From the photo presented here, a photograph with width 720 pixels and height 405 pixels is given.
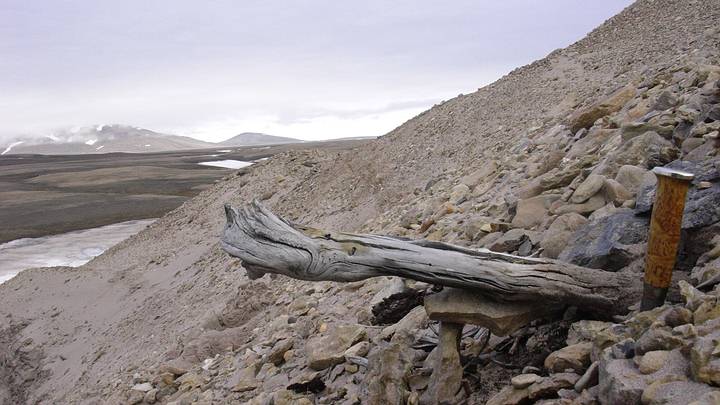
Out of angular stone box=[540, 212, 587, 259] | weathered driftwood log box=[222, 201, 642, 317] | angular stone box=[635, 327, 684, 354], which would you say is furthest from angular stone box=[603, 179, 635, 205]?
angular stone box=[635, 327, 684, 354]

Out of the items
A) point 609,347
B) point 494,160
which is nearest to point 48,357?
point 494,160

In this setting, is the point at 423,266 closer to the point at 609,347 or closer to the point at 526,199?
the point at 609,347

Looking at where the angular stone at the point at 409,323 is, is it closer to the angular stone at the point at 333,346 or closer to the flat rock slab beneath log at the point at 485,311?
the angular stone at the point at 333,346

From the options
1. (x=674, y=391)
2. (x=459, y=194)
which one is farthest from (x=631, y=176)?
(x=459, y=194)

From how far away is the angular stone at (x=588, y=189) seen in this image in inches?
249

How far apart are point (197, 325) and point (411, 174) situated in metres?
7.27

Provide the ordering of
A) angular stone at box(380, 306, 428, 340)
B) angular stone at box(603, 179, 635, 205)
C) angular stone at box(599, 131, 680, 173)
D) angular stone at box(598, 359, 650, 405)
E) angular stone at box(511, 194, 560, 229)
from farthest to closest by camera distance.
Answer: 1. angular stone at box(511, 194, 560, 229)
2. angular stone at box(599, 131, 680, 173)
3. angular stone at box(380, 306, 428, 340)
4. angular stone at box(603, 179, 635, 205)
5. angular stone at box(598, 359, 650, 405)

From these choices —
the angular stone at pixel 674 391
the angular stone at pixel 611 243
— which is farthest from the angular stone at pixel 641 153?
the angular stone at pixel 674 391

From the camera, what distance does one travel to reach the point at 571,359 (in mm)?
4105

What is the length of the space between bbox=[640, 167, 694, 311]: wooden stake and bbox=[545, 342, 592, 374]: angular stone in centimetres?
69

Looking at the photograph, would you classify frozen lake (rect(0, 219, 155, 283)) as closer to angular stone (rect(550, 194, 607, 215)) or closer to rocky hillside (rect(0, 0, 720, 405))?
rocky hillside (rect(0, 0, 720, 405))

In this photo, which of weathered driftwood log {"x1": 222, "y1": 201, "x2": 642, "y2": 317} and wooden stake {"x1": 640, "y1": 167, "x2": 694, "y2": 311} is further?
weathered driftwood log {"x1": 222, "y1": 201, "x2": 642, "y2": 317}

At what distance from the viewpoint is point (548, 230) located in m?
6.11

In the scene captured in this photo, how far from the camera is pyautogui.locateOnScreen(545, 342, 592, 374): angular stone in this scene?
13.4 ft
